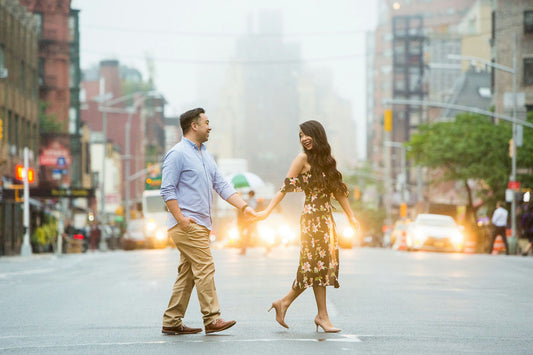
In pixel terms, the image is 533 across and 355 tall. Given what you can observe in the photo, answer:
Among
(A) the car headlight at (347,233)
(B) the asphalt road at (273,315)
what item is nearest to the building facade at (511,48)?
(A) the car headlight at (347,233)

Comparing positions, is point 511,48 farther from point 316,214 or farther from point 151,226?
point 316,214

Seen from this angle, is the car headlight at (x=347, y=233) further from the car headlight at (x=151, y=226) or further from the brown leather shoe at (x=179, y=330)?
the brown leather shoe at (x=179, y=330)

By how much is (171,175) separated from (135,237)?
Result: 163 ft

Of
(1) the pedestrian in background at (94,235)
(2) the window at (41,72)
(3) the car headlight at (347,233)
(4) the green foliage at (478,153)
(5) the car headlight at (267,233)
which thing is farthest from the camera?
(2) the window at (41,72)

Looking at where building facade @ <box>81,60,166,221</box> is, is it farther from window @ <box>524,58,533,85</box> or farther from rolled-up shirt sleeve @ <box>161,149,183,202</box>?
rolled-up shirt sleeve @ <box>161,149,183,202</box>

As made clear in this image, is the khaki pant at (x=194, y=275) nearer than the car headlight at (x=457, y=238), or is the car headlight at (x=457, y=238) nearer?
the khaki pant at (x=194, y=275)

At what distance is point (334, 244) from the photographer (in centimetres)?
1023

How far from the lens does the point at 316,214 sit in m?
10.2

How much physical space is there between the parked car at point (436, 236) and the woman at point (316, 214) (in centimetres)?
3118

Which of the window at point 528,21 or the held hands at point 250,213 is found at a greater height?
the window at point 528,21

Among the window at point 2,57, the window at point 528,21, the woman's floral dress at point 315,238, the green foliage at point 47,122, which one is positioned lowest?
the woman's floral dress at point 315,238

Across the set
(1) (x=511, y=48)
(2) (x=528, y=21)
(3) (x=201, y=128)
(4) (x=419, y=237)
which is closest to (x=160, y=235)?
(4) (x=419, y=237)

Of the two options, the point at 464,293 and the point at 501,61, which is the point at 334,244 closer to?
the point at 464,293

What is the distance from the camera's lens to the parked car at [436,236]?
40.8 m
